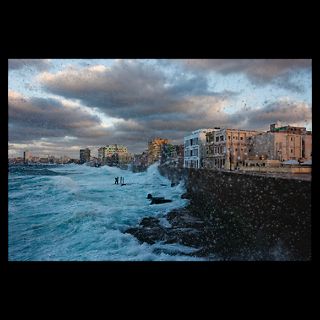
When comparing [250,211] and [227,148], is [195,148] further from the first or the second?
[250,211]

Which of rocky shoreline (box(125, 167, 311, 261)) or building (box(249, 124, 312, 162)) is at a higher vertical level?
building (box(249, 124, 312, 162))

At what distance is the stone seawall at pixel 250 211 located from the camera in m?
2.87

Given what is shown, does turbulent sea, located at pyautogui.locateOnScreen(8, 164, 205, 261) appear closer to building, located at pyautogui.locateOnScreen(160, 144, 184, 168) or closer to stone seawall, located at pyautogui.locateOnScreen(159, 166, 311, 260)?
building, located at pyautogui.locateOnScreen(160, 144, 184, 168)

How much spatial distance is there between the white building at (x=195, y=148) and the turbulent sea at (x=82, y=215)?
0.55m

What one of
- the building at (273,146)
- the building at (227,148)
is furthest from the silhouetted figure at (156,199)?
the building at (273,146)

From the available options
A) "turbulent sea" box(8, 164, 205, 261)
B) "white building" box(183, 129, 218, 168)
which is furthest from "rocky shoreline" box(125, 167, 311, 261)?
"white building" box(183, 129, 218, 168)

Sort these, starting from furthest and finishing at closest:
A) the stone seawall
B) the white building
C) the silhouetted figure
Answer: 1. the silhouetted figure
2. the white building
3. the stone seawall

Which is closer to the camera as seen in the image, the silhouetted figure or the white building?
the white building

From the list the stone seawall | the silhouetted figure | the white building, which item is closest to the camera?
the stone seawall

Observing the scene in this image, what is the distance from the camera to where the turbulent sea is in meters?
2.92

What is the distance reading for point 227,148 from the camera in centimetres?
322

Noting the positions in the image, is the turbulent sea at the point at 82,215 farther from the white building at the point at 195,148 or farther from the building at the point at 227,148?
the building at the point at 227,148

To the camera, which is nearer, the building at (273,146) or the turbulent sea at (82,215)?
the turbulent sea at (82,215)

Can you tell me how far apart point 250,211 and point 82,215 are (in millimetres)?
2705
